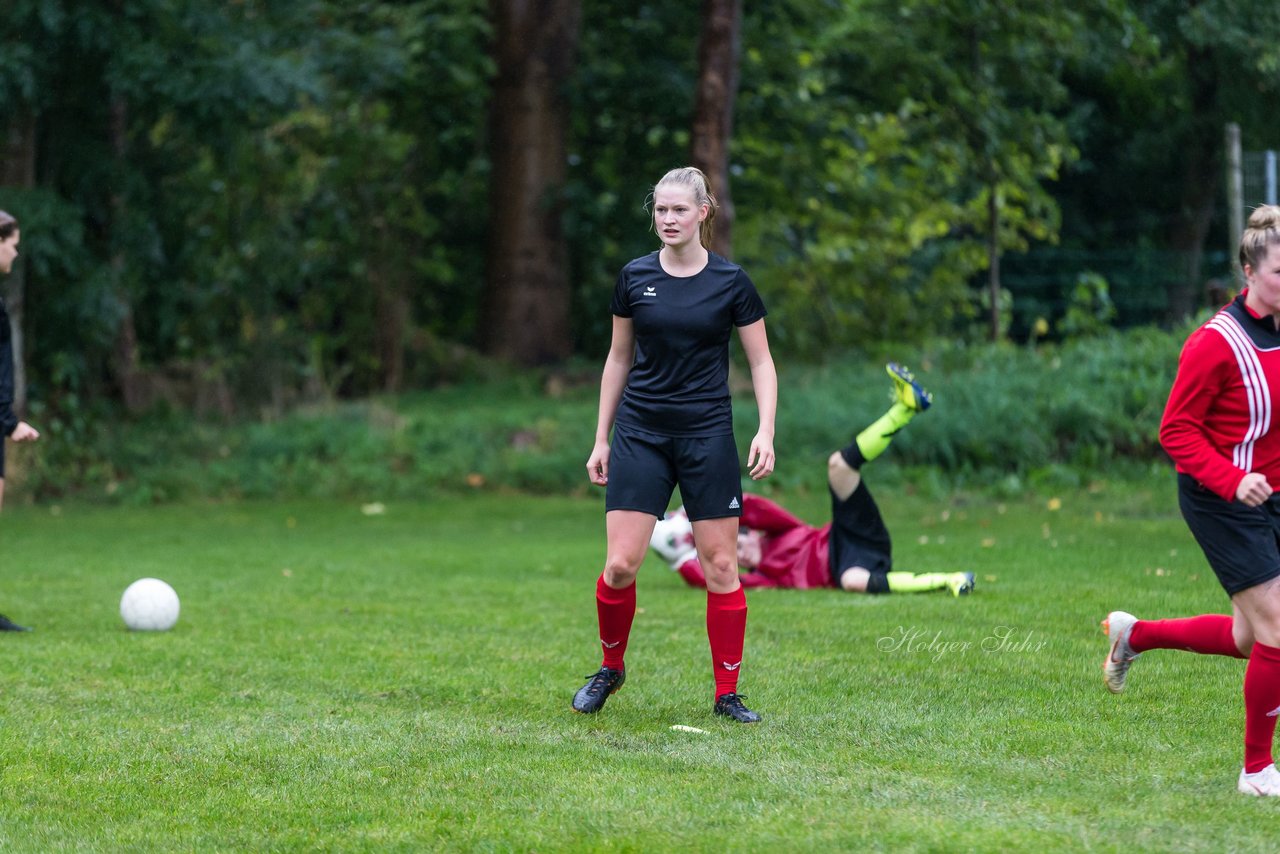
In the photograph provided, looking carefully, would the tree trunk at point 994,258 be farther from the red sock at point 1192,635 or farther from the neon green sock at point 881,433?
the red sock at point 1192,635

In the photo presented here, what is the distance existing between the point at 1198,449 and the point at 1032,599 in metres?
4.26

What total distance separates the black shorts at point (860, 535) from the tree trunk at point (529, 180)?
12.0 metres

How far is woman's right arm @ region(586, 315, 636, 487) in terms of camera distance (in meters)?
6.12

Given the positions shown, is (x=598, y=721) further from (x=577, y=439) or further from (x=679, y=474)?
(x=577, y=439)

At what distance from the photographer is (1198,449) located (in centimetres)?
477

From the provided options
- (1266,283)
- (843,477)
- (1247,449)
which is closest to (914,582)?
(843,477)

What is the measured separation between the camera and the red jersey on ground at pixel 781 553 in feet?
32.6

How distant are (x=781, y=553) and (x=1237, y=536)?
17.8 ft

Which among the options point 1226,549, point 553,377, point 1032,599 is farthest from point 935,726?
point 553,377

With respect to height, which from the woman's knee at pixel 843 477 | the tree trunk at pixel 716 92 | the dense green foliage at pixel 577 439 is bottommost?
the dense green foliage at pixel 577 439

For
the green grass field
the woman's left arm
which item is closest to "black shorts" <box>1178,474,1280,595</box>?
the green grass field

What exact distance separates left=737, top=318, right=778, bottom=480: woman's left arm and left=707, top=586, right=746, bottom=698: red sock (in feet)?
1.69

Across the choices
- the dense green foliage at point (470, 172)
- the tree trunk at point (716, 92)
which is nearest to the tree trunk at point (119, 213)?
the dense green foliage at point (470, 172)

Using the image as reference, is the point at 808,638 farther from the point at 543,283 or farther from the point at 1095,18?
the point at 1095,18
